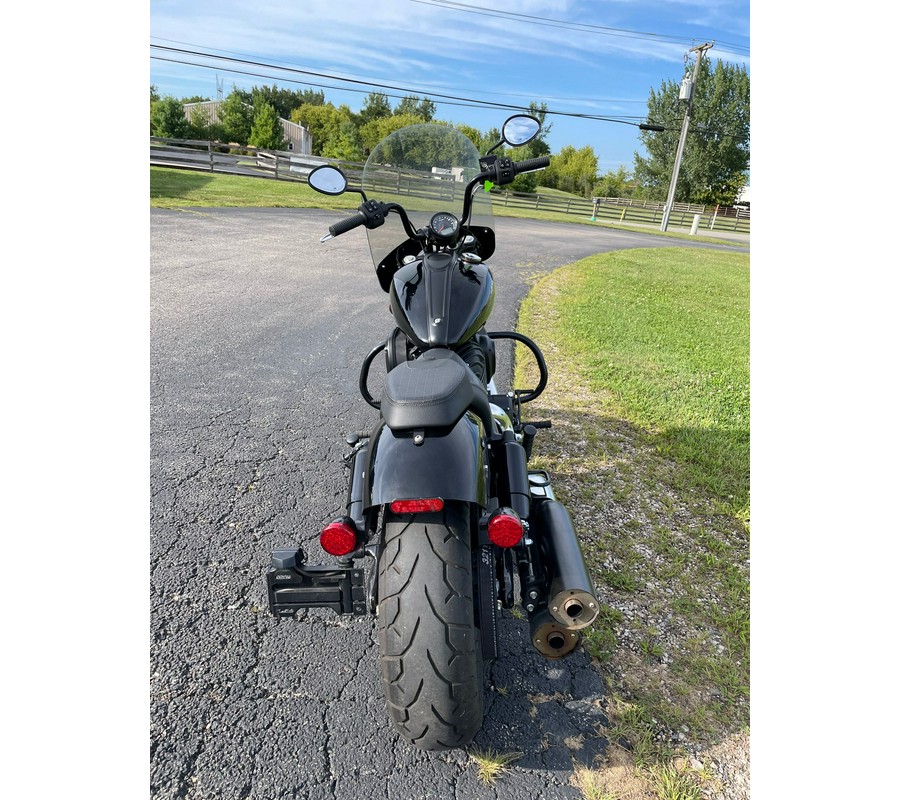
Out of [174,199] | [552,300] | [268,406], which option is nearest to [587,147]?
[174,199]

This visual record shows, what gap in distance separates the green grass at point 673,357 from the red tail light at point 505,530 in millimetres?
2135

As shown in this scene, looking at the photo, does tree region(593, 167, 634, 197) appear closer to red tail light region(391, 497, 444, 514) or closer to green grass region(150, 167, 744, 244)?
green grass region(150, 167, 744, 244)

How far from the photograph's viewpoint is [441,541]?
1.58m

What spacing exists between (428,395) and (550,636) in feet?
2.69

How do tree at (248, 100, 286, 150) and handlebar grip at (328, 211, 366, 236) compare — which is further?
tree at (248, 100, 286, 150)

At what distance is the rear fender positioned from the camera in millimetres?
1596

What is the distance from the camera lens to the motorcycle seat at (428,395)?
5.39ft

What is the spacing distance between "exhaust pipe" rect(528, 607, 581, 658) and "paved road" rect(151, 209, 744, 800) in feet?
1.06

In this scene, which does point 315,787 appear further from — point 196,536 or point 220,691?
point 196,536

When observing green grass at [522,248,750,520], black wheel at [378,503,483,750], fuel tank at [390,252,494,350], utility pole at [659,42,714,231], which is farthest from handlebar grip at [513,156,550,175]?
utility pole at [659,42,714,231]

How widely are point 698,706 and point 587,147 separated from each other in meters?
59.3

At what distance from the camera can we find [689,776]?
5.80ft

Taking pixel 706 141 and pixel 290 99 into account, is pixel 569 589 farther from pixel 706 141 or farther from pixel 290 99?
pixel 290 99

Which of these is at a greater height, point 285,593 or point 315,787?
point 285,593
